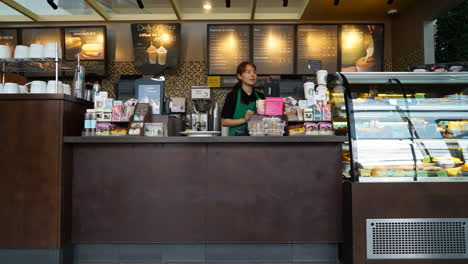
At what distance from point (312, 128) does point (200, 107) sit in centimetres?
226

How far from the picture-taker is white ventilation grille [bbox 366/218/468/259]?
239 cm

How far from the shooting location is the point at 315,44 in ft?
17.3

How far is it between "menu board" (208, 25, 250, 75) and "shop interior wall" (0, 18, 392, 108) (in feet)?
0.60

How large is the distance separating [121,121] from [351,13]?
11.3 feet

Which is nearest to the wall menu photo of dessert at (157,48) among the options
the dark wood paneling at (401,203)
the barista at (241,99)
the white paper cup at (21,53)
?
the barista at (241,99)

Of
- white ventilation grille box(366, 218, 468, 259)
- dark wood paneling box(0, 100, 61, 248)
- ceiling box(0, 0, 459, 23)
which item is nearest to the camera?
white ventilation grille box(366, 218, 468, 259)

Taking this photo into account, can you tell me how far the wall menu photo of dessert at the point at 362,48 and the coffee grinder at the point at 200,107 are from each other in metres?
1.72

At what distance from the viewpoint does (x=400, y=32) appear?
5.08m

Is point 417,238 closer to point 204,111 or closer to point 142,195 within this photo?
point 142,195

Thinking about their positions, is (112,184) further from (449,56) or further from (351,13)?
(449,56)

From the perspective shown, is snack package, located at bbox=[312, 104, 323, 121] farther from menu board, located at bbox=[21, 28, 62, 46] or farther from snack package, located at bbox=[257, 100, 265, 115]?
menu board, located at bbox=[21, 28, 62, 46]

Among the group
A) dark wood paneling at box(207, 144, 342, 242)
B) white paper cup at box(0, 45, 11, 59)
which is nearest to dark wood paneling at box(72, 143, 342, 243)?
dark wood paneling at box(207, 144, 342, 242)

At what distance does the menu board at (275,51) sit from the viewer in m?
5.28

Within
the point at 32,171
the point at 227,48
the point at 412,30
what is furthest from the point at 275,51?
the point at 32,171
